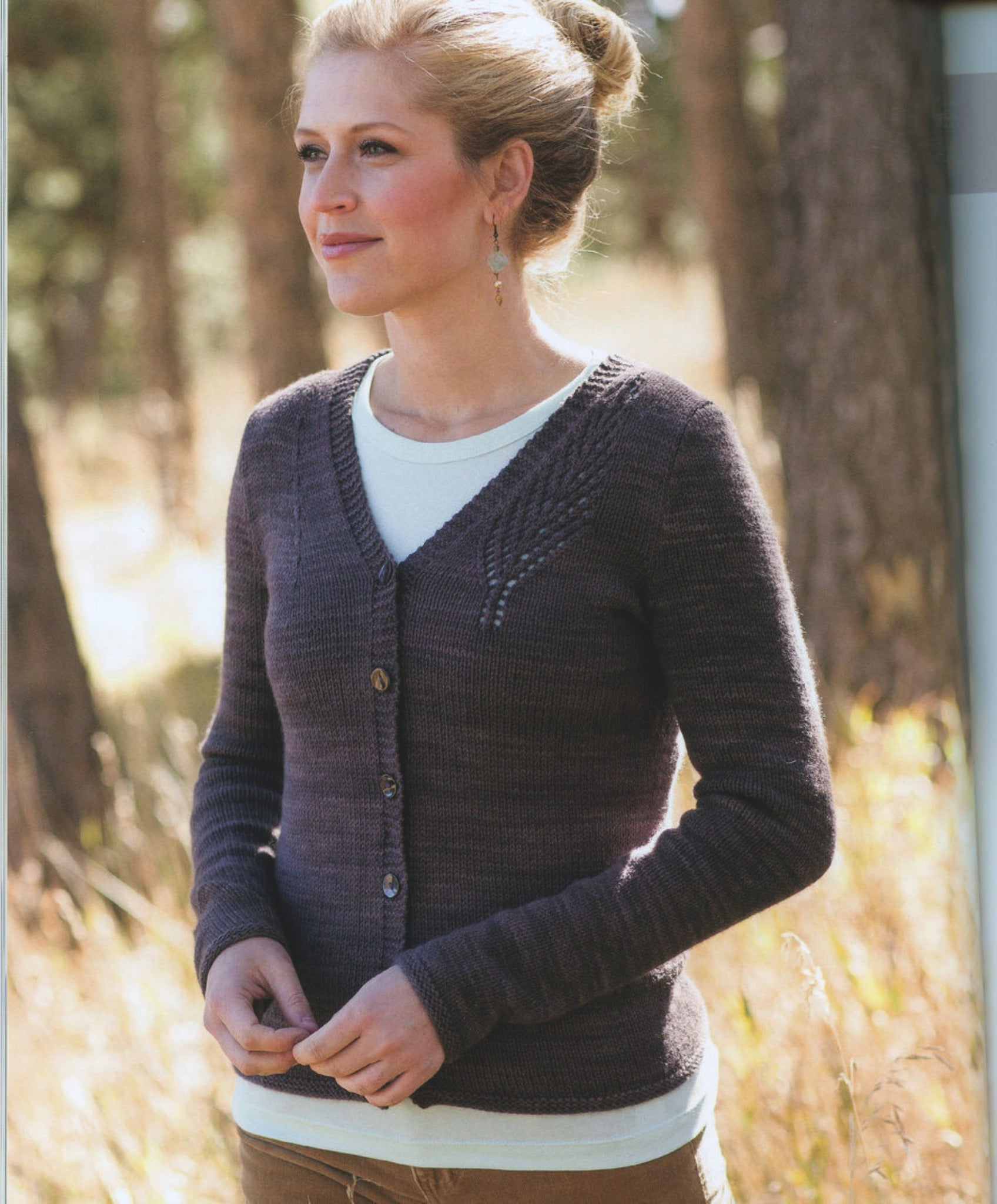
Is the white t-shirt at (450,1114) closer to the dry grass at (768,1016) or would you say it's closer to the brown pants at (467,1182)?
the brown pants at (467,1182)

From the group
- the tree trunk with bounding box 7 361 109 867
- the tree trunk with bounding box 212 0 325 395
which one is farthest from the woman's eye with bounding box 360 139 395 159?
the tree trunk with bounding box 212 0 325 395

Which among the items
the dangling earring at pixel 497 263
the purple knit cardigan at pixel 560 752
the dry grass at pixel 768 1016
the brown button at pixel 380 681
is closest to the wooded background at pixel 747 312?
the dry grass at pixel 768 1016

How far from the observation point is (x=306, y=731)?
1.67 m

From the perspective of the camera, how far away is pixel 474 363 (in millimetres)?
1701

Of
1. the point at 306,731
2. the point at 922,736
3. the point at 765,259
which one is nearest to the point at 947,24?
the point at 306,731

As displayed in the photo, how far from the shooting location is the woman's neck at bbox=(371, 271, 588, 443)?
169 centimetres

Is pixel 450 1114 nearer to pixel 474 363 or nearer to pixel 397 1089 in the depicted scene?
pixel 397 1089

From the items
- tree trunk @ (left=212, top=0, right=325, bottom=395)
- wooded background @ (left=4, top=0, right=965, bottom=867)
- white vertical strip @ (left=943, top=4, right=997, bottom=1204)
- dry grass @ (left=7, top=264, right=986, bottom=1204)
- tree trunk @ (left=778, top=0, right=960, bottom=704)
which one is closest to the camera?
white vertical strip @ (left=943, top=4, right=997, bottom=1204)

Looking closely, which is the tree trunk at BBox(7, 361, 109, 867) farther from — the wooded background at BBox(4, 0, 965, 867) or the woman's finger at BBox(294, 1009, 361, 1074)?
the woman's finger at BBox(294, 1009, 361, 1074)

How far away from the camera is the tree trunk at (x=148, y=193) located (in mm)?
10117

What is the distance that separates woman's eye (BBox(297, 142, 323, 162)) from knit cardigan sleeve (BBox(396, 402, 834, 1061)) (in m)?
0.56

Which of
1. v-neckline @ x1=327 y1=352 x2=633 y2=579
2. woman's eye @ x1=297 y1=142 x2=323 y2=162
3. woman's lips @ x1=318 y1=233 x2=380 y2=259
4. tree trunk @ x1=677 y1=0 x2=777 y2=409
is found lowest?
tree trunk @ x1=677 y1=0 x2=777 y2=409

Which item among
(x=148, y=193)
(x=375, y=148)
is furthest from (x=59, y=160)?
(x=375, y=148)

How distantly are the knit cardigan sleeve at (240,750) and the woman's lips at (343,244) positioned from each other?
342 mm
